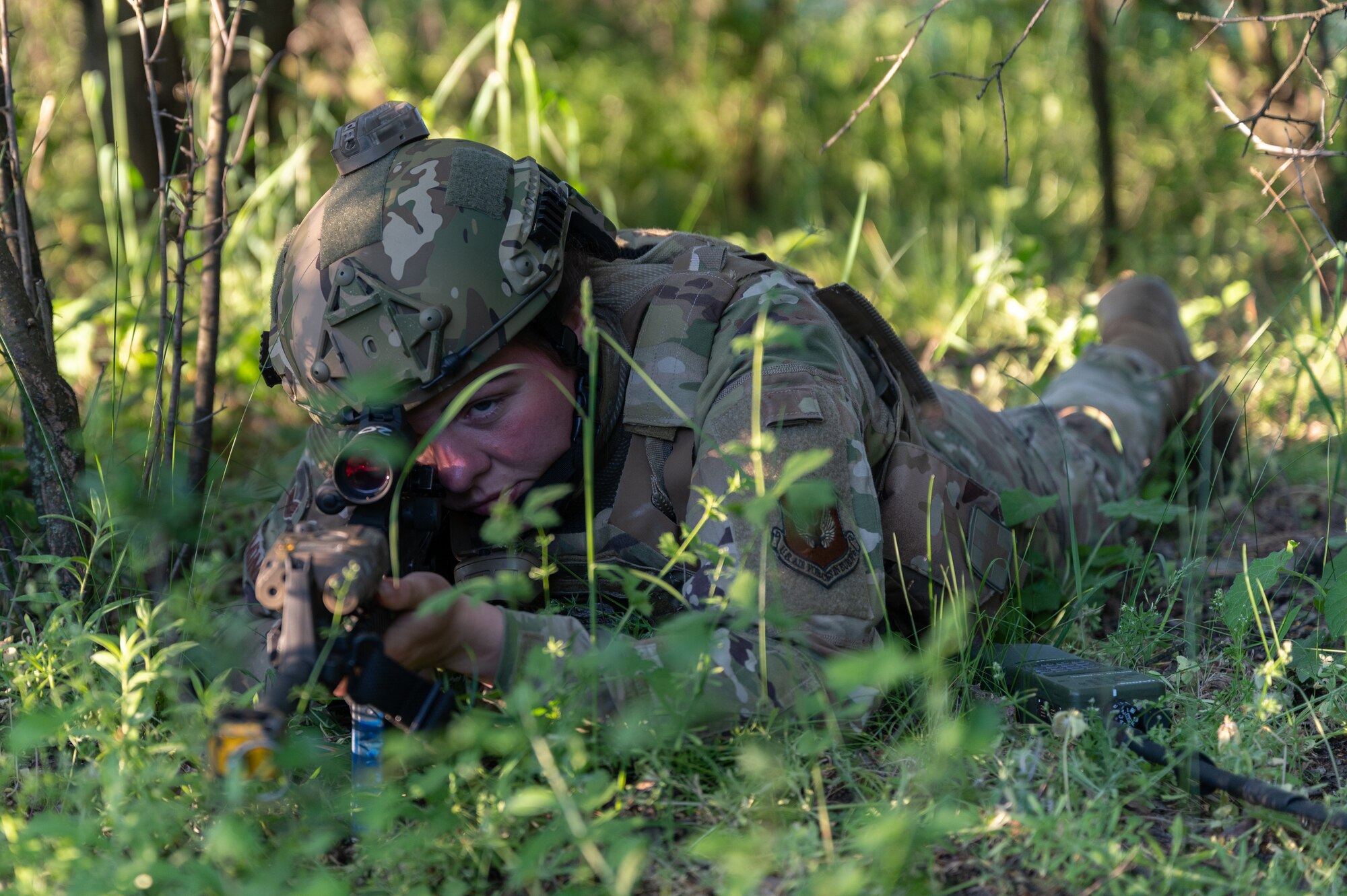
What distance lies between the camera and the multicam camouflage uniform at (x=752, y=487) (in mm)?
1727

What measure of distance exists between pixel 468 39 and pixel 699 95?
66.2 inches

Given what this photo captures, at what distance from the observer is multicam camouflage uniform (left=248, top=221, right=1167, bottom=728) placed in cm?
173

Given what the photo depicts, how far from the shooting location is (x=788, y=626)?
1457 millimetres

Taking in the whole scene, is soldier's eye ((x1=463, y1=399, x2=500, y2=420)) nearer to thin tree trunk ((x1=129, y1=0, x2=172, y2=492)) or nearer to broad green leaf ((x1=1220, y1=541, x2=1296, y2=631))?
thin tree trunk ((x1=129, y1=0, x2=172, y2=492))

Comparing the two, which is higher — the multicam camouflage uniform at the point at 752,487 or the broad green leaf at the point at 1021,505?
the multicam camouflage uniform at the point at 752,487

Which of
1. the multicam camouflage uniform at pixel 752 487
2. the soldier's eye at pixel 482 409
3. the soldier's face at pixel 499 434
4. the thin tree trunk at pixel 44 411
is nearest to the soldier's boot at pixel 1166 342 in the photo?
the multicam camouflage uniform at pixel 752 487

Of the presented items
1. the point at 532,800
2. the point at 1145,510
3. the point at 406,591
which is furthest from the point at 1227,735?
the point at 406,591

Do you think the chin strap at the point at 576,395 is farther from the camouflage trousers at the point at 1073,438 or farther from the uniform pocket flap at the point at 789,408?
the camouflage trousers at the point at 1073,438

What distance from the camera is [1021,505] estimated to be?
97.0 inches

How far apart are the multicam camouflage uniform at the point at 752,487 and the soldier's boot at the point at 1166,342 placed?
0.90 m

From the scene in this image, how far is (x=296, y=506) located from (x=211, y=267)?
70cm

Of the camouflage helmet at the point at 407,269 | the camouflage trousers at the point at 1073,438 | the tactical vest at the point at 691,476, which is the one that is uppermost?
the camouflage helmet at the point at 407,269

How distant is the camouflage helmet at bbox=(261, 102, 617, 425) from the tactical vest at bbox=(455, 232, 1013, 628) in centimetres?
23

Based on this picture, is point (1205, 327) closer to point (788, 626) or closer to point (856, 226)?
point (856, 226)
